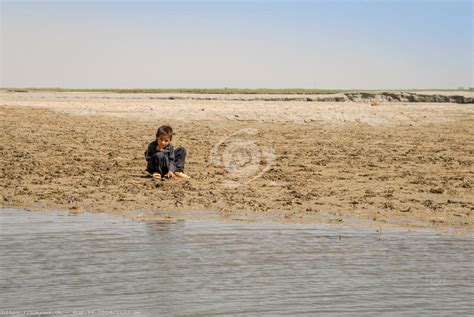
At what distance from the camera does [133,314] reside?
6.42m

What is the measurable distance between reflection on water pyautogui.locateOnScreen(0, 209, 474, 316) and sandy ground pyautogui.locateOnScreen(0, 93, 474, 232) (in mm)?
1215

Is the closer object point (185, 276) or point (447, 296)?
point (447, 296)

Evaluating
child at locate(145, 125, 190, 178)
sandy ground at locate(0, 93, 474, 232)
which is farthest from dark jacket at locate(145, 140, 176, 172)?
sandy ground at locate(0, 93, 474, 232)

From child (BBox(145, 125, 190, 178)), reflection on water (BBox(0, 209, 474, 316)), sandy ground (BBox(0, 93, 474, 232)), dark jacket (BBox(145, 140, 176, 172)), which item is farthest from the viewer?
dark jacket (BBox(145, 140, 176, 172))

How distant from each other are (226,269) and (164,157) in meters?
5.80

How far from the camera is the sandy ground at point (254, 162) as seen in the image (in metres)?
11.8

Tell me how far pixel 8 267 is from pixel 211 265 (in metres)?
1.86

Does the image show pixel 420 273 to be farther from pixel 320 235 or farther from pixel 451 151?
pixel 451 151

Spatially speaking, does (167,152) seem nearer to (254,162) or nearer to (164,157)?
(164,157)

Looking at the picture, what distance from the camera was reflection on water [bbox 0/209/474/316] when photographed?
675 centimetres

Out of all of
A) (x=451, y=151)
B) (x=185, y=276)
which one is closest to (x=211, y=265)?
(x=185, y=276)

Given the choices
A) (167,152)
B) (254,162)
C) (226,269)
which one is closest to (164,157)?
(167,152)

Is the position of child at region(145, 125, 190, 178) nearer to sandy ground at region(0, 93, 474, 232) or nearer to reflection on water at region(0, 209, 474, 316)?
sandy ground at region(0, 93, 474, 232)

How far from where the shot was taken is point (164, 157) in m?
13.6
